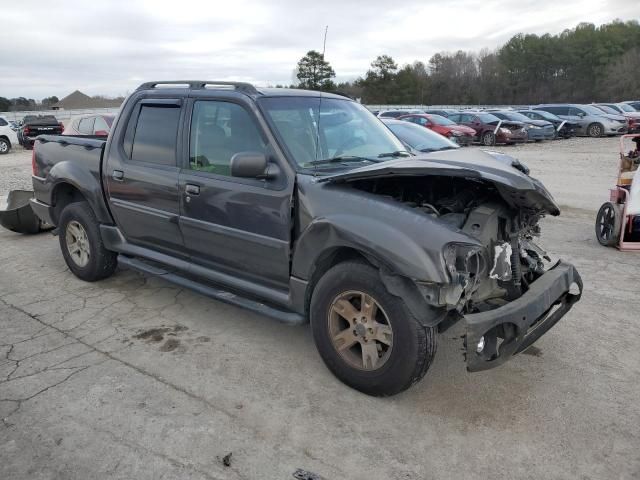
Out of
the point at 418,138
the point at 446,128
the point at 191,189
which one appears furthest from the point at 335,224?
the point at 446,128

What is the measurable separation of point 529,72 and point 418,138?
84117mm

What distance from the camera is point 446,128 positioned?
70.2 feet

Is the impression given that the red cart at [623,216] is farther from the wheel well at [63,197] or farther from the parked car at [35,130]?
the parked car at [35,130]

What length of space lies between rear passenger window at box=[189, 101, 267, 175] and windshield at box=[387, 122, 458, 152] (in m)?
4.90

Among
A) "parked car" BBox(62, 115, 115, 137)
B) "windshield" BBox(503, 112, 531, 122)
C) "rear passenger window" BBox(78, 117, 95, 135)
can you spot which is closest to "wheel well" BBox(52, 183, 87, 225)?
"parked car" BBox(62, 115, 115, 137)

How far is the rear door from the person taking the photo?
14.5 feet

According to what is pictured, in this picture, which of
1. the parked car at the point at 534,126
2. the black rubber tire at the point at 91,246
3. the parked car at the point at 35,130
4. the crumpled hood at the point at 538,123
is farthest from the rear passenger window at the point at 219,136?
the crumpled hood at the point at 538,123

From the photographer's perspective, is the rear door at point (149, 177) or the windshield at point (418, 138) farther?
the windshield at point (418, 138)

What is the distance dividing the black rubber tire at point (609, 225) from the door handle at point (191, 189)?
5373 millimetres

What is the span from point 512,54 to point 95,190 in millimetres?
91982

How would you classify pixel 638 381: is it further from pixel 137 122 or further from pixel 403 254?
pixel 137 122

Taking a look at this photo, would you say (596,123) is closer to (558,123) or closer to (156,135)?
(558,123)

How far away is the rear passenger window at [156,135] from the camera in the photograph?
4.44 metres

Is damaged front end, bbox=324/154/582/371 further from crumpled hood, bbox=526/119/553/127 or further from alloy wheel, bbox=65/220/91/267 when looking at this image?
crumpled hood, bbox=526/119/553/127
